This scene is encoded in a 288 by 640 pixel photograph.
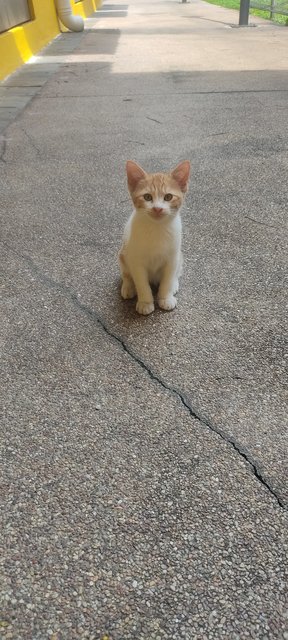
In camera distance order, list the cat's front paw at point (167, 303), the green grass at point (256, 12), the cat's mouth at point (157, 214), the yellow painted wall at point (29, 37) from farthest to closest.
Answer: the green grass at point (256, 12), the yellow painted wall at point (29, 37), the cat's front paw at point (167, 303), the cat's mouth at point (157, 214)

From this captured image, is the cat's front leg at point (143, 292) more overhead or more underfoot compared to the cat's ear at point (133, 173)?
more underfoot

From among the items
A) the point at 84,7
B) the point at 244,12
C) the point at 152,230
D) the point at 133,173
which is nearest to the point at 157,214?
the point at 152,230

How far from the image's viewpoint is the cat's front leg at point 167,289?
236 cm

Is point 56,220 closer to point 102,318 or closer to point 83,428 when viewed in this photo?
point 102,318

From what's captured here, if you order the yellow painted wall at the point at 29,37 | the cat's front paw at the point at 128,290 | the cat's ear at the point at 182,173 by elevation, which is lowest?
the yellow painted wall at the point at 29,37

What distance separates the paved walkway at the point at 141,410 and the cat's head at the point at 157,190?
20.1 inches

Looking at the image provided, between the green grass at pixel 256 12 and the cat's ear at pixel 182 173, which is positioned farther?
the green grass at pixel 256 12

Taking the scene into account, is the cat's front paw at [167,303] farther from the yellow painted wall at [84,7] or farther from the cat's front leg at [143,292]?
the yellow painted wall at [84,7]

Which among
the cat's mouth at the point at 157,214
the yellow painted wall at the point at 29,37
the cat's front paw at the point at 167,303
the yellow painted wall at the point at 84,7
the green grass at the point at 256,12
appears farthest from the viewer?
the yellow painted wall at the point at 84,7

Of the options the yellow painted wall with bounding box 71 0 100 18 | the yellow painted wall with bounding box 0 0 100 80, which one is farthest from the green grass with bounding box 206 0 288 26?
the yellow painted wall with bounding box 0 0 100 80

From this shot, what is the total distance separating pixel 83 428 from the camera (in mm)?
1797

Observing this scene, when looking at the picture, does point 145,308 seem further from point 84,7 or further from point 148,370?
point 84,7

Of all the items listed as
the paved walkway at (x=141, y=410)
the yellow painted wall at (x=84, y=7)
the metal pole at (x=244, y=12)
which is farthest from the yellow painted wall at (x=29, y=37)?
the metal pole at (x=244, y=12)

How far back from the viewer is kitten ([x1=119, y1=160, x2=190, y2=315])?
2.15 meters
